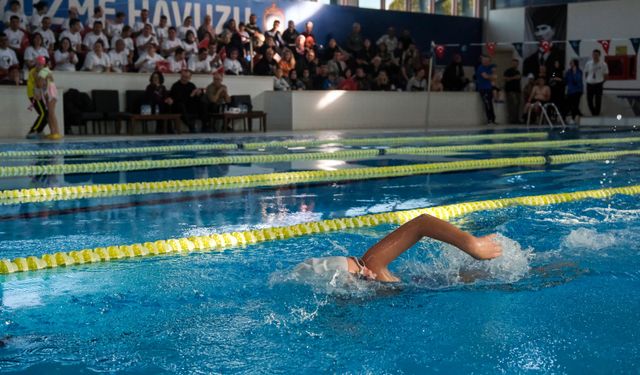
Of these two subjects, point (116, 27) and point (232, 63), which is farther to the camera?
point (232, 63)

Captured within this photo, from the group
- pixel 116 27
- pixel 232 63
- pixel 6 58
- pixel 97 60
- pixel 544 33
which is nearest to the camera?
pixel 6 58

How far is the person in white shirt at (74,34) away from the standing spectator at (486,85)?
31.8 feet

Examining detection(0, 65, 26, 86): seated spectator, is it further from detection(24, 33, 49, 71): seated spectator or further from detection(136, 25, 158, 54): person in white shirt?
detection(136, 25, 158, 54): person in white shirt

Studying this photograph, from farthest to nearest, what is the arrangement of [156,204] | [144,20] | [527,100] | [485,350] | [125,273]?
[527,100] → [144,20] → [156,204] → [125,273] → [485,350]

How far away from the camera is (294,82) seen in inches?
689

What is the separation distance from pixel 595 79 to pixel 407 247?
17.4m

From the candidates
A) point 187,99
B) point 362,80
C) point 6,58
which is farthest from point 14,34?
point 362,80

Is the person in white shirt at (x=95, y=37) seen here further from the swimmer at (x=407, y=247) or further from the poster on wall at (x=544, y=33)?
the poster on wall at (x=544, y=33)

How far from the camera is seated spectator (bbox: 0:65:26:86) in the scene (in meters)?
13.3

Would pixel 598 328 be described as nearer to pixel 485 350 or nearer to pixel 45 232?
pixel 485 350

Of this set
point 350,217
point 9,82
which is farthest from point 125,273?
point 9,82

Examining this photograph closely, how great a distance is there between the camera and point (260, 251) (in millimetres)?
4715

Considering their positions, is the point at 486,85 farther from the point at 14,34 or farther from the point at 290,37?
the point at 14,34

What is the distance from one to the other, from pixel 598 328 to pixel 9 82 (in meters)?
12.3
